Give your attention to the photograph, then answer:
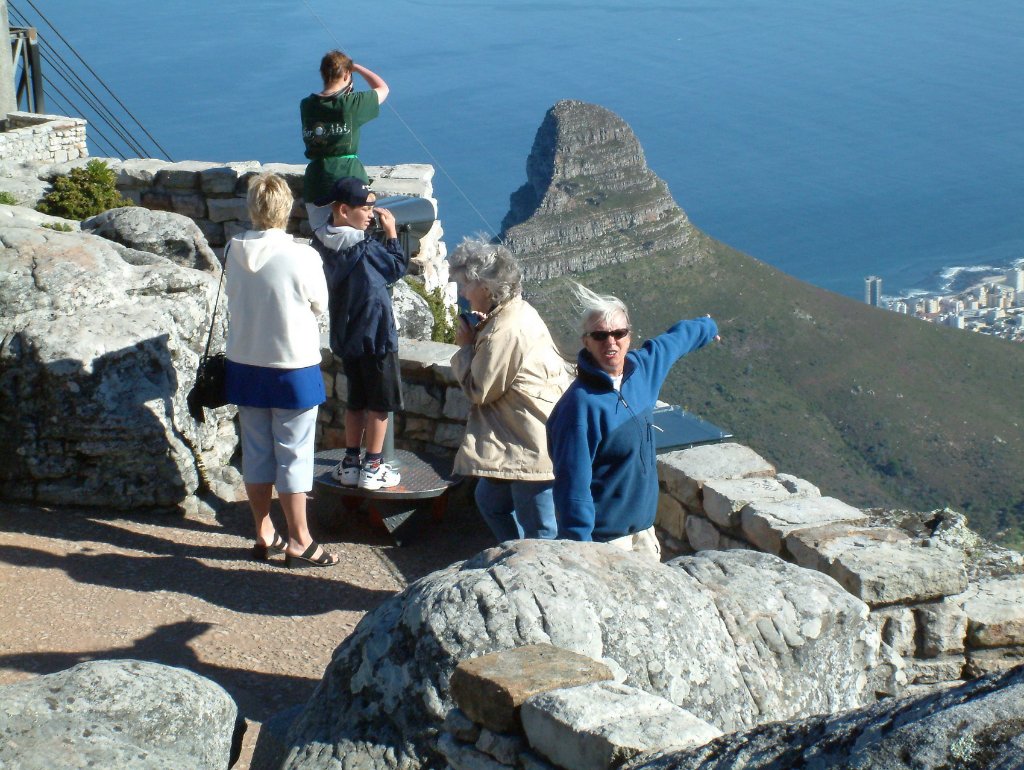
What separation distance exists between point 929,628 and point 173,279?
4248 mm

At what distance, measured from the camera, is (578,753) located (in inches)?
94.0

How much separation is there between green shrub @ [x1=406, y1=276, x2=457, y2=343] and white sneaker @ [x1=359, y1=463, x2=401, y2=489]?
3059mm

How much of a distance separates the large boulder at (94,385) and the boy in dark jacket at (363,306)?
0.95m

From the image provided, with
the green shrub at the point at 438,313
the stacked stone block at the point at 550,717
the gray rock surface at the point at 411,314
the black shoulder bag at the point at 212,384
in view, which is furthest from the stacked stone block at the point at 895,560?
the green shrub at the point at 438,313

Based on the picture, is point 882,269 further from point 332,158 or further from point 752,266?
point 332,158

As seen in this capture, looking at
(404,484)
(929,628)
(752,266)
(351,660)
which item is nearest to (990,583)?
(929,628)

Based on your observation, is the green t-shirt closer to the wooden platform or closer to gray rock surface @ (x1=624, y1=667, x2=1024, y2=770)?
the wooden platform

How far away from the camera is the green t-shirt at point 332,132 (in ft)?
24.7

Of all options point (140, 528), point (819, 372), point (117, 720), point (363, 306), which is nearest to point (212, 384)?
point (363, 306)

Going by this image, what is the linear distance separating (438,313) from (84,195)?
352 cm

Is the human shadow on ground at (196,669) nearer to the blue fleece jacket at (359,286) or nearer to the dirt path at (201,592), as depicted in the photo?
the dirt path at (201,592)

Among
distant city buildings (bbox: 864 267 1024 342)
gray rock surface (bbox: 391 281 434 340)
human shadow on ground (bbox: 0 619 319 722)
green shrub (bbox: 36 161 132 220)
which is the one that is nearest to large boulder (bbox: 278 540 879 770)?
human shadow on ground (bbox: 0 619 319 722)

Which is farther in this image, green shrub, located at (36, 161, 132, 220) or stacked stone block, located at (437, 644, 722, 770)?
green shrub, located at (36, 161, 132, 220)

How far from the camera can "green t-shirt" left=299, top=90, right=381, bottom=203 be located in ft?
24.7
